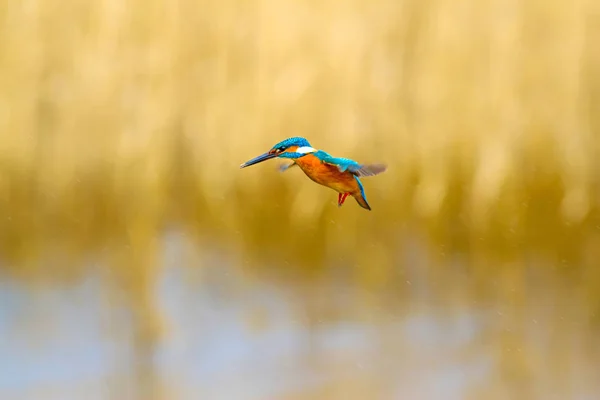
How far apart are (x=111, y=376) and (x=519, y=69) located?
972 mm

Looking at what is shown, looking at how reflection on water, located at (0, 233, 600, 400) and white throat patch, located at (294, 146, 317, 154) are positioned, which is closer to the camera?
white throat patch, located at (294, 146, 317, 154)

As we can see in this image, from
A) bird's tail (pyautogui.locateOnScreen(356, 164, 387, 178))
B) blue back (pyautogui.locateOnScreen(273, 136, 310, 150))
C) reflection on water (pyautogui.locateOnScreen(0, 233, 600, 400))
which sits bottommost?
reflection on water (pyautogui.locateOnScreen(0, 233, 600, 400))

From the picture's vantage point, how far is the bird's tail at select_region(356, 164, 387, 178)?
0.89 meters

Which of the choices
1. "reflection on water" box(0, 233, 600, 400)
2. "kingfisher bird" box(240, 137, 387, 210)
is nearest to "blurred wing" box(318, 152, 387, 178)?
"kingfisher bird" box(240, 137, 387, 210)

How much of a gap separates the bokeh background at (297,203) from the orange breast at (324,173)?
0.53 metres

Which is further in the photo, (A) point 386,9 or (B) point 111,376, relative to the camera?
(A) point 386,9

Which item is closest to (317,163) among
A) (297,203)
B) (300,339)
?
(297,203)

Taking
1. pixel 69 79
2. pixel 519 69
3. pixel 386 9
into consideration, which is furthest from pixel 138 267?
pixel 519 69

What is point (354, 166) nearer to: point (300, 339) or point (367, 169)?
point (367, 169)

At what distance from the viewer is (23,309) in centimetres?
158

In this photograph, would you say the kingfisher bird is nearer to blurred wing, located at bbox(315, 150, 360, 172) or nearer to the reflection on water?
blurred wing, located at bbox(315, 150, 360, 172)

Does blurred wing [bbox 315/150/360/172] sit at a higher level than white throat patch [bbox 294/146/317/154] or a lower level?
lower

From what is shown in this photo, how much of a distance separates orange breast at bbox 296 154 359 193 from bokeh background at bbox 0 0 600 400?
53cm

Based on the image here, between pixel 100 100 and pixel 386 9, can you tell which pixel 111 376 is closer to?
pixel 100 100
